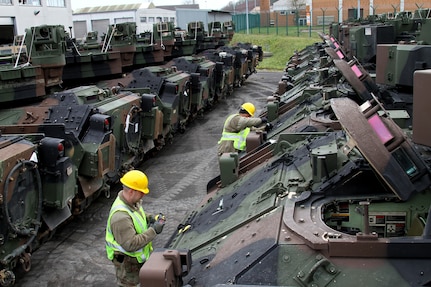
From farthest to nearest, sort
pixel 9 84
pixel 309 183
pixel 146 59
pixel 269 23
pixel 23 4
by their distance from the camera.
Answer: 1. pixel 269 23
2. pixel 23 4
3. pixel 146 59
4. pixel 9 84
5. pixel 309 183

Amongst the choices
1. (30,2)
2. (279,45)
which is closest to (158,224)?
(30,2)

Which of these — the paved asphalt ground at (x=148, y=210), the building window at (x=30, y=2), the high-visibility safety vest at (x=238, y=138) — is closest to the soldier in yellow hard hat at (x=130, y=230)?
the paved asphalt ground at (x=148, y=210)

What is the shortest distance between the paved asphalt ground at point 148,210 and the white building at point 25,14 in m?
18.7

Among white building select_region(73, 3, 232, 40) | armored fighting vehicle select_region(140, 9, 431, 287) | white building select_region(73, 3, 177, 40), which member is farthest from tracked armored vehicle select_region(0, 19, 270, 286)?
white building select_region(73, 3, 177, 40)

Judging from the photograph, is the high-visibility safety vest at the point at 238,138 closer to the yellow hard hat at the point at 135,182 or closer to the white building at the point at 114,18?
the yellow hard hat at the point at 135,182

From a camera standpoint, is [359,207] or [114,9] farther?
[114,9]

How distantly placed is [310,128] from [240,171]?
49.0 inches

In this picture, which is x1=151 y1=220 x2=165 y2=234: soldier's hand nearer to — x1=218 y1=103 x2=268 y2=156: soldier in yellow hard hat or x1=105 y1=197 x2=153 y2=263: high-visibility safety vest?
x1=105 y1=197 x2=153 y2=263: high-visibility safety vest

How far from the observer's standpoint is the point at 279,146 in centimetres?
702

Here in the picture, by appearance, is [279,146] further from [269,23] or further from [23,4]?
[269,23]

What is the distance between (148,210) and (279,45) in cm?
3131

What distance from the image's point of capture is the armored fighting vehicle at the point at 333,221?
368cm

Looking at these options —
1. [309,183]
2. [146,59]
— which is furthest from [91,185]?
[146,59]

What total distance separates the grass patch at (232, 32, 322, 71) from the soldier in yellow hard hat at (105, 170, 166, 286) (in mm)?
30852
